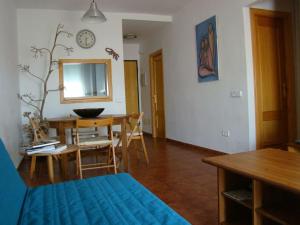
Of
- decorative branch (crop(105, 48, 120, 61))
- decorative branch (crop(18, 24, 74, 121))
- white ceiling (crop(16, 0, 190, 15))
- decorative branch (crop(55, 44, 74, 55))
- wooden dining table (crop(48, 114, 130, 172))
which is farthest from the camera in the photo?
decorative branch (crop(105, 48, 120, 61))

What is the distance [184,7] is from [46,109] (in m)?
3.34

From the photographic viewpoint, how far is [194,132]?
5.29m

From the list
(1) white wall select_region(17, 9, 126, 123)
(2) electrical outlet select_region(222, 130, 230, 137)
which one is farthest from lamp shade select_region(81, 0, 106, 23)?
(2) electrical outlet select_region(222, 130, 230, 137)

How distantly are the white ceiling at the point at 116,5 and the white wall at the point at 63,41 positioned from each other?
0.60 ft

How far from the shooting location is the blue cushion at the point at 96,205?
4.18ft

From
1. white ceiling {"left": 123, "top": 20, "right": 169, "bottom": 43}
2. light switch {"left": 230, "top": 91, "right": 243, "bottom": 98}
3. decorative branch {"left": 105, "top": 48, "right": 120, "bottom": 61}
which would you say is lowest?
light switch {"left": 230, "top": 91, "right": 243, "bottom": 98}

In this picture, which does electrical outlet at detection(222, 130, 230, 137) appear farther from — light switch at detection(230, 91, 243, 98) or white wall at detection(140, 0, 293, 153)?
light switch at detection(230, 91, 243, 98)

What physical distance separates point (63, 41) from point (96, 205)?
14.5 ft

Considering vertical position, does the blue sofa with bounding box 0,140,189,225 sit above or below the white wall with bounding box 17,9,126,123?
below

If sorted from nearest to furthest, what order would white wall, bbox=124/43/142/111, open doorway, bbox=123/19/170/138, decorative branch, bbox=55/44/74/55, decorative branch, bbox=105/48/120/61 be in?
decorative branch, bbox=55/44/74/55
decorative branch, bbox=105/48/120/61
open doorway, bbox=123/19/170/138
white wall, bbox=124/43/142/111

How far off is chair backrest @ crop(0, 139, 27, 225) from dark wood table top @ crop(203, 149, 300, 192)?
3.93 ft

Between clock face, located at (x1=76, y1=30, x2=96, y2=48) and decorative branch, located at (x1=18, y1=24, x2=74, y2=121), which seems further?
clock face, located at (x1=76, y1=30, x2=96, y2=48)

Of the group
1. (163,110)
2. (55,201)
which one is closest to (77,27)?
(163,110)

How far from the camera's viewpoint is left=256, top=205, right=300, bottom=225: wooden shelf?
1452 millimetres
